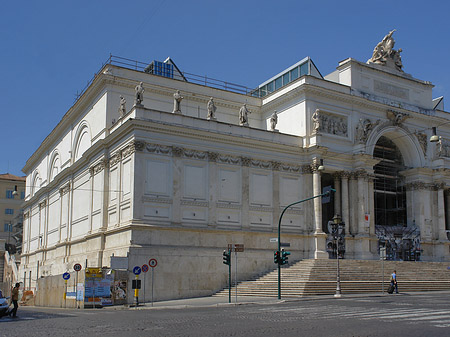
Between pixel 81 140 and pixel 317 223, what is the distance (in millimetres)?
22124

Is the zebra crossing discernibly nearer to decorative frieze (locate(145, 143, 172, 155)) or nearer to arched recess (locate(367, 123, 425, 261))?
decorative frieze (locate(145, 143, 172, 155))

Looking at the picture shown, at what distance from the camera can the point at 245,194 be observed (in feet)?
136

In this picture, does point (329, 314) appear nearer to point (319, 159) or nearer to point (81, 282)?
point (81, 282)

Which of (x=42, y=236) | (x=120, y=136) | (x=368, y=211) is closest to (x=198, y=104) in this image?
(x=120, y=136)

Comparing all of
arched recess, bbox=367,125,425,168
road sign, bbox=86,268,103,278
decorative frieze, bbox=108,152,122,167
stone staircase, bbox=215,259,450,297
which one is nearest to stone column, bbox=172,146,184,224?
decorative frieze, bbox=108,152,122,167

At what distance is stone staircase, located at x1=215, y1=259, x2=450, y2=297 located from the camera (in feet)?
116

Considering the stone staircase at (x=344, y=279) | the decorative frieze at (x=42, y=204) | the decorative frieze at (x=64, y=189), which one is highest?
the decorative frieze at (x=64, y=189)

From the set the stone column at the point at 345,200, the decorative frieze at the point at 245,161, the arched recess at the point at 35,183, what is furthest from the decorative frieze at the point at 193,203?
the arched recess at the point at 35,183

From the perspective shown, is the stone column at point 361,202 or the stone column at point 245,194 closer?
the stone column at point 245,194

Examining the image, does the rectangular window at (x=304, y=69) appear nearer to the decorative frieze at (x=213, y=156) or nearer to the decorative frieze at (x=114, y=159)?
the decorative frieze at (x=213, y=156)

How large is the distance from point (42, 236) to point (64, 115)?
1423cm

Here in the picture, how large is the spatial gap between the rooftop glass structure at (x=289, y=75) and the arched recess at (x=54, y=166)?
70.1ft

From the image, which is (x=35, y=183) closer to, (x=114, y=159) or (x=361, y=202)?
(x=114, y=159)

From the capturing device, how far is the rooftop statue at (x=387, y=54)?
165ft
